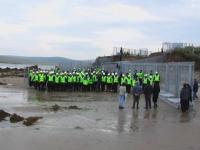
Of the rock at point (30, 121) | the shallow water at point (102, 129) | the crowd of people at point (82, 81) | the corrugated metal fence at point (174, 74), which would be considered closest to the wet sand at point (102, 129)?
the shallow water at point (102, 129)

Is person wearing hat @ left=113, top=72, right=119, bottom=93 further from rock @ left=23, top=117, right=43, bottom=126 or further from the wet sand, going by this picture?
rock @ left=23, top=117, right=43, bottom=126

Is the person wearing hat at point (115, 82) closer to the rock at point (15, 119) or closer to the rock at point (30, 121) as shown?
the rock at point (30, 121)

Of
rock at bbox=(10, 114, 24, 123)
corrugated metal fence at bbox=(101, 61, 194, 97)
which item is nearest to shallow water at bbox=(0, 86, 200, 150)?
rock at bbox=(10, 114, 24, 123)

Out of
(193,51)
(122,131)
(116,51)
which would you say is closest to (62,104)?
(122,131)

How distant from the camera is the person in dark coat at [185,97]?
24.4 m

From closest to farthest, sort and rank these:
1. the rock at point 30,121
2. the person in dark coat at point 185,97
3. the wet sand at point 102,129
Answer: the wet sand at point 102,129
the rock at point 30,121
the person in dark coat at point 185,97

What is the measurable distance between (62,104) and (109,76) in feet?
37.1

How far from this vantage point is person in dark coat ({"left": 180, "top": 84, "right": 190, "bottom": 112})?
2436 cm

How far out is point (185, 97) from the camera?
24391 mm

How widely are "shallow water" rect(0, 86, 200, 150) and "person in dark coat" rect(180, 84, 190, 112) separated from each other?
32cm

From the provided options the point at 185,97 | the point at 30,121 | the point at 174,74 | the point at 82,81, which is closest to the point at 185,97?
the point at 185,97

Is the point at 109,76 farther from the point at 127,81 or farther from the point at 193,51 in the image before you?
the point at 193,51

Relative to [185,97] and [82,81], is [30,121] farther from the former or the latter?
[82,81]

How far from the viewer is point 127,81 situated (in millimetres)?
36844
